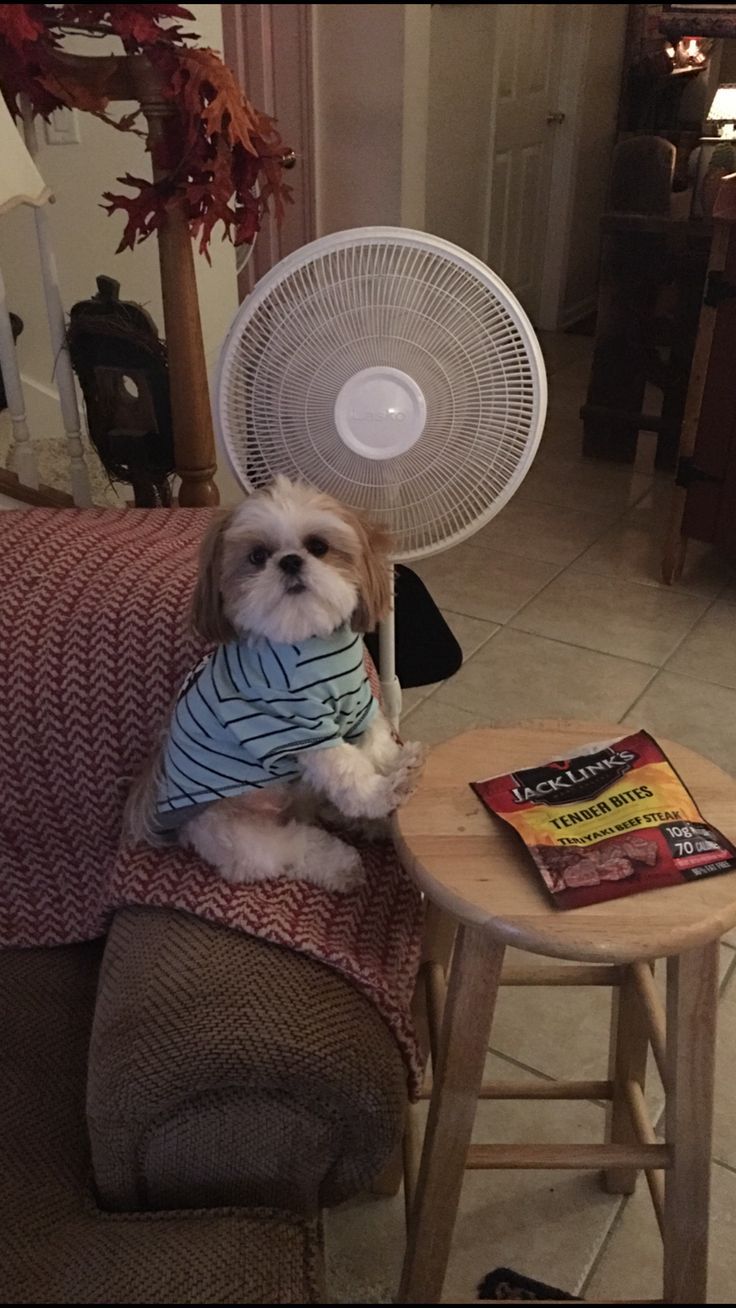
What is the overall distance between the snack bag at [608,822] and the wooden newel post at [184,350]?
2.81 feet

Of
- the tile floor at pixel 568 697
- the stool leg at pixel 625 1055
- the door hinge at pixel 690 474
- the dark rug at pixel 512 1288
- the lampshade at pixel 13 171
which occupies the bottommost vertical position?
the tile floor at pixel 568 697

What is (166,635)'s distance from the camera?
1.21m

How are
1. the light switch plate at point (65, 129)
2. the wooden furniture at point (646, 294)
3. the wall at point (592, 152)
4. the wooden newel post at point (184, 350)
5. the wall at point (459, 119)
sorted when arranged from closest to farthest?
the wooden newel post at point (184, 350) → the light switch plate at point (65, 129) → the wooden furniture at point (646, 294) → the wall at point (459, 119) → the wall at point (592, 152)

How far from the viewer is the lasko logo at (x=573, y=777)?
0.98m

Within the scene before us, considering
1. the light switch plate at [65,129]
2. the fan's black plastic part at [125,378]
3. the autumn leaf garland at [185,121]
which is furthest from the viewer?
the light switch plate at [65,129]

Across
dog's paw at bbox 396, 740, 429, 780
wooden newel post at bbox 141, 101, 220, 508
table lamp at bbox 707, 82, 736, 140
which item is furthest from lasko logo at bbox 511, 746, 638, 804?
table lamp at bbox 707, 82, 736, 140

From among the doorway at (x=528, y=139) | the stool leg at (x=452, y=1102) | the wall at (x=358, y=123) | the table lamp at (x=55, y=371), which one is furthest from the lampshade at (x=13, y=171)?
the doorway at (x=528, y=139)

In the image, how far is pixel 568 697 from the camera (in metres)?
2.36

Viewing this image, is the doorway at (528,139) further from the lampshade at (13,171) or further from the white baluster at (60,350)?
the lampshade at (13,171)

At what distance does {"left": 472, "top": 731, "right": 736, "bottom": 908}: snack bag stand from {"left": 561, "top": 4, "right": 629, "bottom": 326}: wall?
14.5 ft

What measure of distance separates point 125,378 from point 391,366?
2.40ft

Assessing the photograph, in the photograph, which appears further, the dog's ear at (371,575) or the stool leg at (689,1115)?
the dog's ear at (371,575)

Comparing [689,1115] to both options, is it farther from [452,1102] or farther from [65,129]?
[65,129]

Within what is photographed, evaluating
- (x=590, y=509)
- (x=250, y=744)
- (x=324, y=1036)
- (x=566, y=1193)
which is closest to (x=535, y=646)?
(x=590, y=509)
